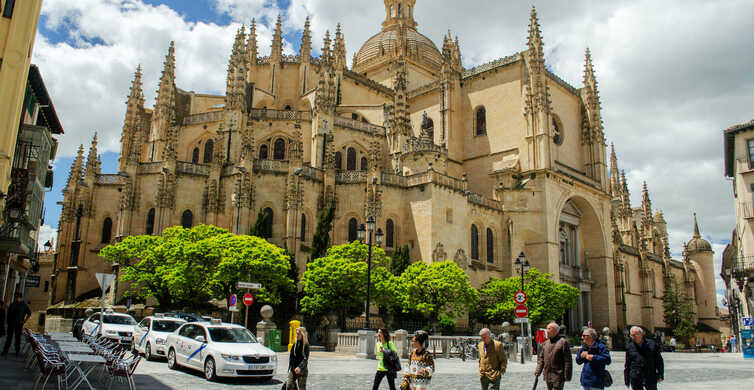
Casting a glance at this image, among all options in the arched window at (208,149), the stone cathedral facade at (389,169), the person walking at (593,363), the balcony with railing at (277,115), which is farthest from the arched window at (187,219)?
the person walking at (593,363)

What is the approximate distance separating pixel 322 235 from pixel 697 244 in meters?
58.2

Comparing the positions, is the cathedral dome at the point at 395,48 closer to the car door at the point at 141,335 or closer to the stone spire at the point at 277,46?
the stone spire at the point at 277,46

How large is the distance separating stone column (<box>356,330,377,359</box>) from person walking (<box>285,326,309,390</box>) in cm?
1253

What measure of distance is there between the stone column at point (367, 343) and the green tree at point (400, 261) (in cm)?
1274

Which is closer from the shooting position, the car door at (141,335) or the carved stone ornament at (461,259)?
the car door at (141,335)

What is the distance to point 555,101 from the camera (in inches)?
2031

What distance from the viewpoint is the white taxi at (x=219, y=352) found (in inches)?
513

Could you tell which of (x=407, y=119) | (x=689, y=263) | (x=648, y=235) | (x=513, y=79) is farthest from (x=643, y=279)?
(x=407, y=119)

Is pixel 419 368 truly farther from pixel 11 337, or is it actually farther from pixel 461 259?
pixel 461 259

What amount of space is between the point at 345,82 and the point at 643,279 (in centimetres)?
3607

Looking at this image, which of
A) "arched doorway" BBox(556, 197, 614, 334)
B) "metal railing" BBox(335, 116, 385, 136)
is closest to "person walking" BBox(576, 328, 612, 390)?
"metal railing" BBox(335, 116, 385, 136)

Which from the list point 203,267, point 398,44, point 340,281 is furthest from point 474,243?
point 398,44

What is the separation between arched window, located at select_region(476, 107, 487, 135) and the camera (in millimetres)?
50375

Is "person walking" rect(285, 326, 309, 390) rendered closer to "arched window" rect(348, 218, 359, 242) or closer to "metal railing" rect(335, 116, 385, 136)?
"arched window" rect(348, 218, 359, 242)
